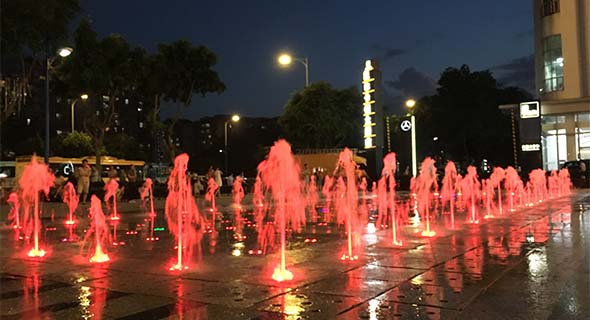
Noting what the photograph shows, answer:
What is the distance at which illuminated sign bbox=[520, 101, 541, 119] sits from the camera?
39.4 metres

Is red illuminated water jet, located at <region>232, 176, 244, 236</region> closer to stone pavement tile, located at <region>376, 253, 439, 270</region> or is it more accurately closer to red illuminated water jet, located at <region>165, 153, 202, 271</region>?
red illuminated water jet, located at <region>165, 153, 202, 271</region>

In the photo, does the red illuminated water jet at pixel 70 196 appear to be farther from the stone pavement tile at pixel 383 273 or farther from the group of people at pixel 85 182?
the stone pavement tile at pixel 383 273

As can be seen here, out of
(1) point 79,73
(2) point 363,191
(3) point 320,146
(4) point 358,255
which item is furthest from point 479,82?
(4) point 358,255

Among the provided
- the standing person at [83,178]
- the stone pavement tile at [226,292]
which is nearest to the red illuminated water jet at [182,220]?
the stone pavement tile at [226,292]

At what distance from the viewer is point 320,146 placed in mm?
58938

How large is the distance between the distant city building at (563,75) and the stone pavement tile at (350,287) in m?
39.9

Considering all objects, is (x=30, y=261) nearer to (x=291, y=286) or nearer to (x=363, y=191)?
(x=291, y=286)

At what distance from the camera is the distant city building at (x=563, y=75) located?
137 ft

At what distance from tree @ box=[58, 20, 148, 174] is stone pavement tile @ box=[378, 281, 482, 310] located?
90.1ft

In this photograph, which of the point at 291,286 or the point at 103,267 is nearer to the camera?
the point at 291,286

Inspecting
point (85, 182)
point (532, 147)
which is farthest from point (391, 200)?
point (532, 147)

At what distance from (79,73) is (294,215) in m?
18.9

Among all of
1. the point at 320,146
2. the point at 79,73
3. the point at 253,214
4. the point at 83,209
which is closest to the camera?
the point at 253,214

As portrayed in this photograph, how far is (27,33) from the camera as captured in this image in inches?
707
